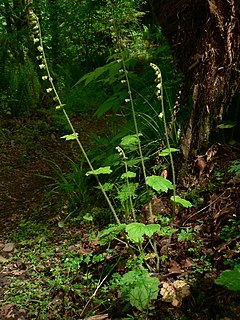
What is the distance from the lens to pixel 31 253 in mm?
3215

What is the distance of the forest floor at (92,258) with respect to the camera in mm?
2283

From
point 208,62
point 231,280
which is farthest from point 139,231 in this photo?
point 208,62

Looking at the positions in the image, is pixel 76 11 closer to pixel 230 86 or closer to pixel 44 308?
pixel 230 86

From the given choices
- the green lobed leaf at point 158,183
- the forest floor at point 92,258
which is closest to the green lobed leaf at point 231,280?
the forest floor at point 92,258

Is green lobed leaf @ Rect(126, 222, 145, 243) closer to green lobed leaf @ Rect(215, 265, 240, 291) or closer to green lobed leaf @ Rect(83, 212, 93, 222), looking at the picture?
green lobed leaf @ Rect(215, 265, 240, 291)

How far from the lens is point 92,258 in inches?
115

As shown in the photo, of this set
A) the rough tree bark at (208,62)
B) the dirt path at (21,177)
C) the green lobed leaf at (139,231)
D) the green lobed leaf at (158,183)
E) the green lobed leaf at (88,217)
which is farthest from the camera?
the dirt path at (21,177)

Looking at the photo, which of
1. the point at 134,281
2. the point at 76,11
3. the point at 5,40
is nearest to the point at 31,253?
the point at 134,281

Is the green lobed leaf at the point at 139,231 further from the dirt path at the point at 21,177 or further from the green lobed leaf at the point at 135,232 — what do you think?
the dirt path at the point at 21,177

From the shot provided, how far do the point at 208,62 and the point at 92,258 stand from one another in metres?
1.75

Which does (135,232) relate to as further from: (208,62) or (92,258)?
(208,62)

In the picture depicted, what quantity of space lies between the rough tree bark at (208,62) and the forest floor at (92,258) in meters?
0.26

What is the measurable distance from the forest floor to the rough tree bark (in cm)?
26

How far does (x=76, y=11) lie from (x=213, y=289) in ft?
25.7
